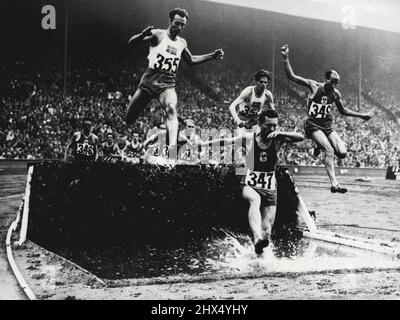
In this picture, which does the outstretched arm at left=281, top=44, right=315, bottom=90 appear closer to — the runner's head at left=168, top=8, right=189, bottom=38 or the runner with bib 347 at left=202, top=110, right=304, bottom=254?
the runner with bib 347 at left=202, top=110, right=304, bottom=254

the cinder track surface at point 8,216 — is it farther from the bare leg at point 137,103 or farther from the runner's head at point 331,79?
the runner's head at point 331,79

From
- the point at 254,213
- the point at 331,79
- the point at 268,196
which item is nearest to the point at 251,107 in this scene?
the point at 331,79

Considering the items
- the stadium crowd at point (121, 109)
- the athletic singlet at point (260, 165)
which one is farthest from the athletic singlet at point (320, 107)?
the stadium crowd at point (121, 109)

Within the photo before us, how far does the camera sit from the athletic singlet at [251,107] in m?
8.27

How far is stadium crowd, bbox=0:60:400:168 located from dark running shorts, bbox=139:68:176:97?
10827 millimetres

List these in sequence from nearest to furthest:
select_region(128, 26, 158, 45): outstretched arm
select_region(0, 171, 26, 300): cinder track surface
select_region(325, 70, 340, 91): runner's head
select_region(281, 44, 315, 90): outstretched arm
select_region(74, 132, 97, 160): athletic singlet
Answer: select_region(0, 171, 26, 300): cinder track surface < select_region(128, 26, 158, 45): outstretched arm < select_region(281, 44, 315, 90): outstretched arm < select_region(325, 70, 340, 91): runner's head < select_region(74, 132, 97, 160): athletic singlet

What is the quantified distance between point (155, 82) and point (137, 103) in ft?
1.62

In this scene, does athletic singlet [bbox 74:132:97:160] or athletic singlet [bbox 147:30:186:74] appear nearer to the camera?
athletic singlet [bbox 147:30:186:74]

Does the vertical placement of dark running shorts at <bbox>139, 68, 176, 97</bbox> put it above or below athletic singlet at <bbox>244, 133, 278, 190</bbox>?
above

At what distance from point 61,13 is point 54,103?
5.02 m

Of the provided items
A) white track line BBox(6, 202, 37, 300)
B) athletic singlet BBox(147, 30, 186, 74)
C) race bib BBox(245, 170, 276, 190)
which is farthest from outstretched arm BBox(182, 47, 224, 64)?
white track line BBox(6, 202, 37, 300)

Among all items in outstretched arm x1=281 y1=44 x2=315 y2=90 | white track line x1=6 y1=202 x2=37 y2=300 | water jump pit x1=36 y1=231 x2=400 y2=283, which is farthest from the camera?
outstretched arm x1=281 y1=44 x2=315 y2=90

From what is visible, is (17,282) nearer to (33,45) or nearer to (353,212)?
(353,212)

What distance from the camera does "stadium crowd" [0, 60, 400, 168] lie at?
22.0 m
